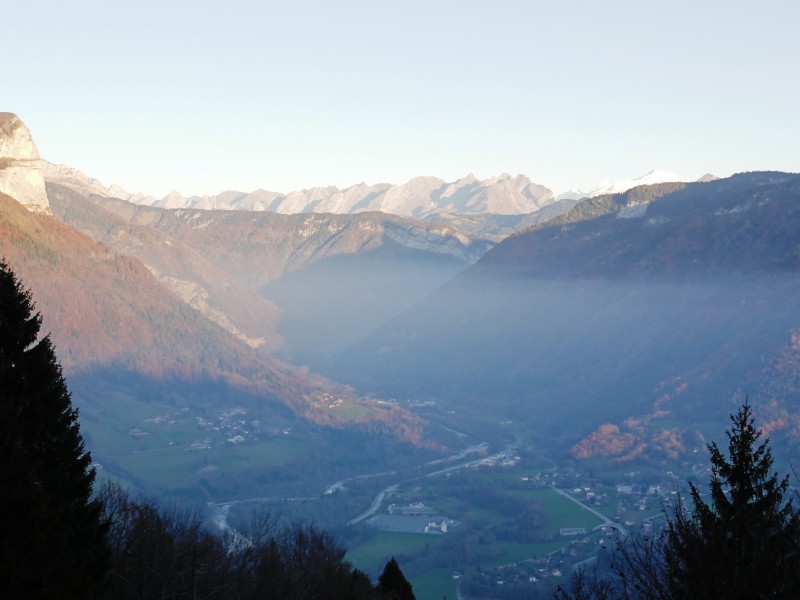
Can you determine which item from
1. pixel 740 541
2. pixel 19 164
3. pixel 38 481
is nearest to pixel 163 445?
pixel 19 164

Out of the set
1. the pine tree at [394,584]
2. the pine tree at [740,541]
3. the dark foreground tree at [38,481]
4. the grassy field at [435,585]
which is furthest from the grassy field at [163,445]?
the pine tree at [740,541]

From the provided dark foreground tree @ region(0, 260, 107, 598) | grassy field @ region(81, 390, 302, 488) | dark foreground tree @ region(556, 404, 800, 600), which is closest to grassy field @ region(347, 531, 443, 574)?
grassy field @ region(81, 390, 302, 488)

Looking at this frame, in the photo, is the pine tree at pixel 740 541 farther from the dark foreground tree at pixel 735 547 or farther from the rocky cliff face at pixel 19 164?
the rocky cliff face at pixel 19 164

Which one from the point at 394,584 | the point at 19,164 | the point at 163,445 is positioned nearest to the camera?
the point at 394,584

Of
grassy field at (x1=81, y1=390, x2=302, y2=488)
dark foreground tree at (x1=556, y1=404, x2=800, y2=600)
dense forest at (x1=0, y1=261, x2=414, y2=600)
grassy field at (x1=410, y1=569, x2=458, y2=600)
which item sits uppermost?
grassy field at (x1=81, y1=390, x2=302, y2=488)

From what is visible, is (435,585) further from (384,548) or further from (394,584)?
(394,584)

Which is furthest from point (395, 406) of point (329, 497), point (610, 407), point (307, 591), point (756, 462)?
point (756, 462)

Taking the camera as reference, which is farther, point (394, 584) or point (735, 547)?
point (394, 584)

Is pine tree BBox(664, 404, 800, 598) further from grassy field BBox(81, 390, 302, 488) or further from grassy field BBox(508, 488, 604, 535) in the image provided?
grassy field BBox(81, 390, 302, 488)
